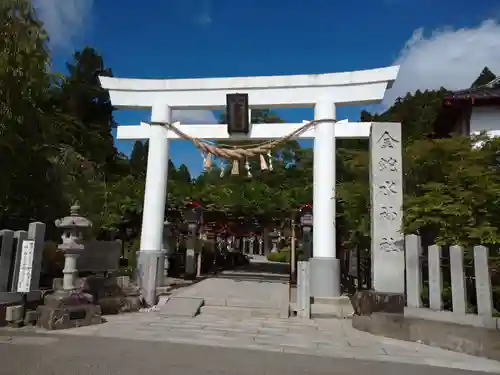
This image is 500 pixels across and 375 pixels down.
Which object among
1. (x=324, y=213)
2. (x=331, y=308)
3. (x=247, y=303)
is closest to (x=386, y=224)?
(x=324, y=213)

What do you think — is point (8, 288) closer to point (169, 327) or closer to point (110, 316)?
point (110, 316)

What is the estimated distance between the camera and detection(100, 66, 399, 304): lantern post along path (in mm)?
12109

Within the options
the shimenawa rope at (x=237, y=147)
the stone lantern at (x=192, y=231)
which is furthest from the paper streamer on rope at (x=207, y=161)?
the stone lantern at (x=192, y=231)

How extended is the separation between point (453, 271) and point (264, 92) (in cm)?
800

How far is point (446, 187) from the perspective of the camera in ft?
28.3

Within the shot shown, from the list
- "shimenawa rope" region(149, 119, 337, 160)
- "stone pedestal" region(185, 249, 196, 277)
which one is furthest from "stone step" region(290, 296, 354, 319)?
"stone pedestal" region(185, 249, 196, 277)

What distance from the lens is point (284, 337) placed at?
8.05 metres

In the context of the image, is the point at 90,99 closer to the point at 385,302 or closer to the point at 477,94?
the point at 477,94

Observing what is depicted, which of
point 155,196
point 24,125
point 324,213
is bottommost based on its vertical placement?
point 324,213

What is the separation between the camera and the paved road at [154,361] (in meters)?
5.30

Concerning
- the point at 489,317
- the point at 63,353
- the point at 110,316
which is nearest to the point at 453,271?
the point at 489,317

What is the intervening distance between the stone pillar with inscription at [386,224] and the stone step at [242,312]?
2.12 metres

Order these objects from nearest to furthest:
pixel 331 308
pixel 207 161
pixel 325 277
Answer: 1. pixel 331 308
2. pixel 325 277
3. pixel 207 161

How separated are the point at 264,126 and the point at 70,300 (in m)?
7.69
